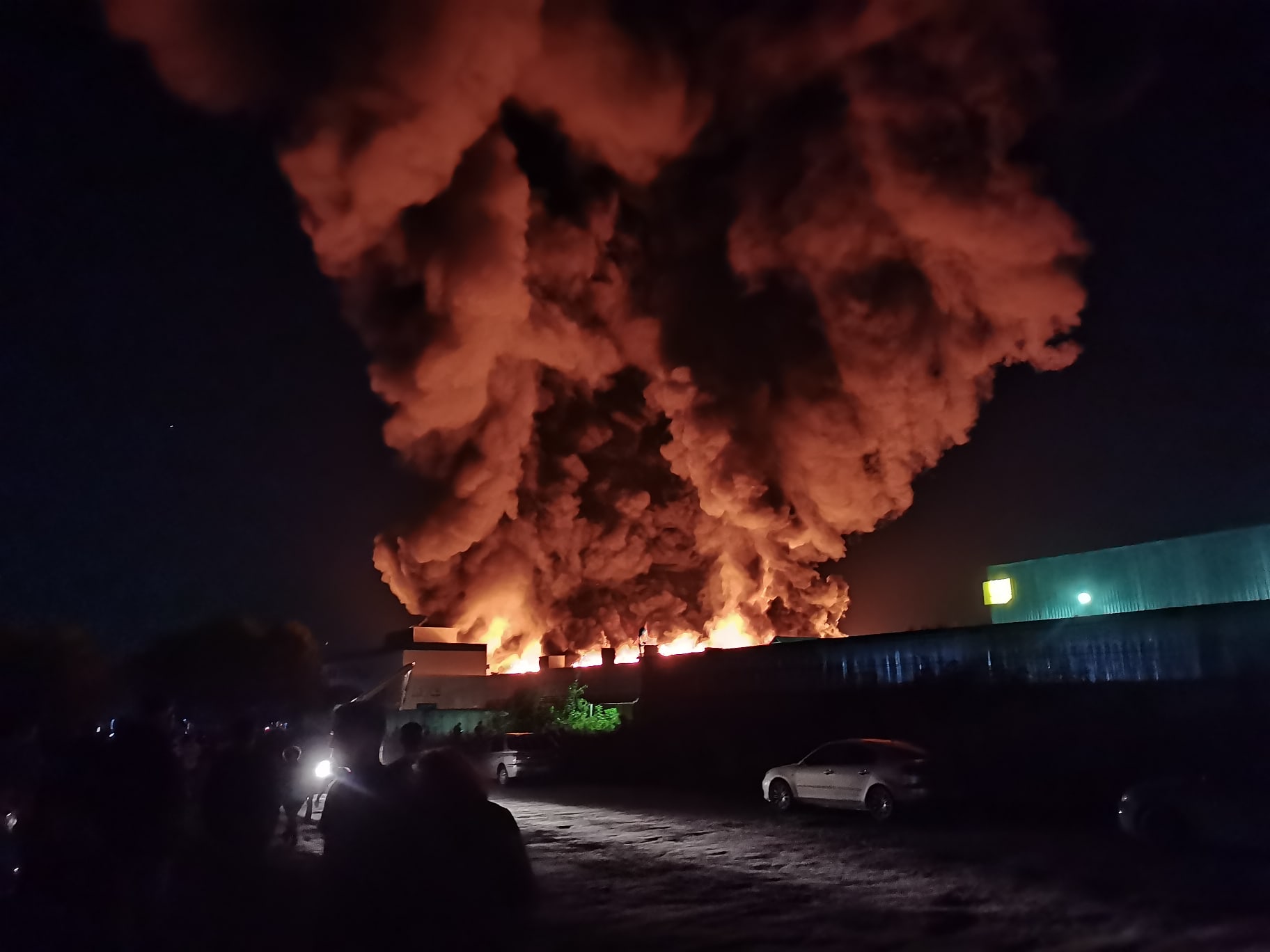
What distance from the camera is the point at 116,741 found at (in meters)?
6.04

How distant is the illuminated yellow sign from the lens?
30.4 metres

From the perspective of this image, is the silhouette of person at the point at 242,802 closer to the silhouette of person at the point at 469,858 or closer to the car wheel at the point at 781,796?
the silhouette of person at the point at 469,858

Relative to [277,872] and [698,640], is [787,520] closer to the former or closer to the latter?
[698,640]

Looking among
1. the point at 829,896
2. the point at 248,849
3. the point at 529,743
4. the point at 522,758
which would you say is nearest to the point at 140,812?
the point at 248,849

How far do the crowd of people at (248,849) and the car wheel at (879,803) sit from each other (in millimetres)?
8260

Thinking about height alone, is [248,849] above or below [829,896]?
above

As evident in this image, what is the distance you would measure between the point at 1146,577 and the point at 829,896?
21.5 metres

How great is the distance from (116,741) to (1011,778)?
48.8 ft

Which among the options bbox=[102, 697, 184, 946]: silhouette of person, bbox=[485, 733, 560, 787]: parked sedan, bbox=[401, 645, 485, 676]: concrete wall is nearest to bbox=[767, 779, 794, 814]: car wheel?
bbox=[485, 733, 560, 787]: parked sedan

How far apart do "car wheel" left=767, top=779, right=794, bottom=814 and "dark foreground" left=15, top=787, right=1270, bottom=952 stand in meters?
2.47

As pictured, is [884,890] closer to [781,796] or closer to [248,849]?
[248,849]

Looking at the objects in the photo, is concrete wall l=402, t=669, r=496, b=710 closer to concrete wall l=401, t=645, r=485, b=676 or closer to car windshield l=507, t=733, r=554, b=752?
concrete wall l=401, t=645, r=485, b=676

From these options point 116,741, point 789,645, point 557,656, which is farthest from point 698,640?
point 116,741

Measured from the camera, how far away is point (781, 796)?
1638 centimetres
